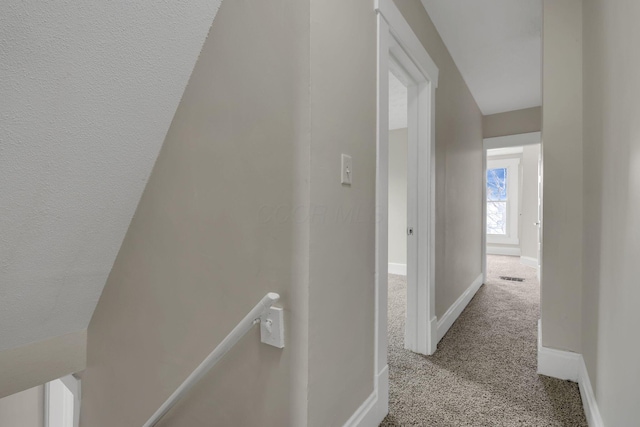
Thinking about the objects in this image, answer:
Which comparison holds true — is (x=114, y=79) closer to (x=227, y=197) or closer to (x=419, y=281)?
(x=227, y=197)

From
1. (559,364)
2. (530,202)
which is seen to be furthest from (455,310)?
(530,202)

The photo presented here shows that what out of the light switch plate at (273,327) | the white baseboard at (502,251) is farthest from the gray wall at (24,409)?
the white baseboard at (502,251)

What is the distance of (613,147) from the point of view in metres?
1.22

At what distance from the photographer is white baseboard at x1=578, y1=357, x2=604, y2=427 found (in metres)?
1.39

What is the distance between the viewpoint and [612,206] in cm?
125

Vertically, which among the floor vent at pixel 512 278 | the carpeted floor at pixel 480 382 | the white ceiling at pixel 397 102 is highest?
the white ceiling at pixel 397 102

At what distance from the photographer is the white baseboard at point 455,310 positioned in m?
2.58

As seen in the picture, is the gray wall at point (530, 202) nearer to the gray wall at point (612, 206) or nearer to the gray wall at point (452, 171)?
the gray wall at point (452, 171)

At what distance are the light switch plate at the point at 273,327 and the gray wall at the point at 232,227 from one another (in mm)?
29

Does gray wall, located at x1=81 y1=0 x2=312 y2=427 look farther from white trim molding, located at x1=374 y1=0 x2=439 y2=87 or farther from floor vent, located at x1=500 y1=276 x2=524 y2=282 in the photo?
floor vent, located at x1=500 y1=276 x2=524 y2=282

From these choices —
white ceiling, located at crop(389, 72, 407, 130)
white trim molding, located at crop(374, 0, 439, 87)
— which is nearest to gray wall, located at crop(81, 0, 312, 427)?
white trim molding, located at crop(374, 0, 439, 87)

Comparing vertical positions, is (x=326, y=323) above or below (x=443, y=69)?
below

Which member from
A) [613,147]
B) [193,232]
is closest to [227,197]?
[193,232]

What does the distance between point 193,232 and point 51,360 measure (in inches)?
57.7
